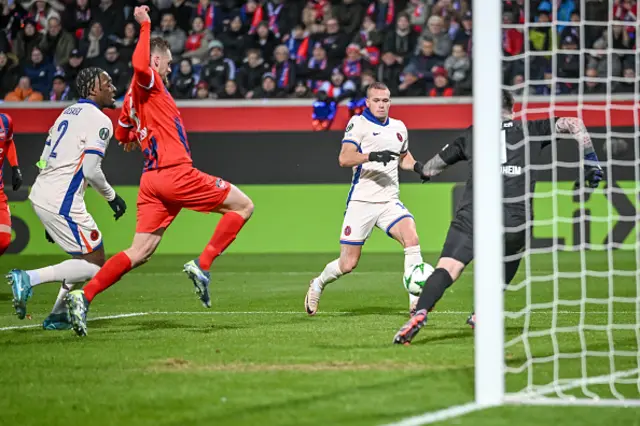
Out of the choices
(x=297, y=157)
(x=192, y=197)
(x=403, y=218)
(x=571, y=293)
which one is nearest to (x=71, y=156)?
(x=192, y=197)

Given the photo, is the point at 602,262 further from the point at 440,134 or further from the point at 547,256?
the point at 440,134

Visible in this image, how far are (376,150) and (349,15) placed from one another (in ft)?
35.6

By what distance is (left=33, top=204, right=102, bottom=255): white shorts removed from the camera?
27.9 feet

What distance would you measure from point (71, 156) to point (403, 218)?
2.94 meters

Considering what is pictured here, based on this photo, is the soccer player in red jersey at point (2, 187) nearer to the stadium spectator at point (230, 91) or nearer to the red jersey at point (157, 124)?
the red jersey at point (157, 124)

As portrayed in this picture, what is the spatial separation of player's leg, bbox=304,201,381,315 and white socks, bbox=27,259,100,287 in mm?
2012

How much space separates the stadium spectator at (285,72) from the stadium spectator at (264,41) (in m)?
0.28

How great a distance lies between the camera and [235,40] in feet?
65.3

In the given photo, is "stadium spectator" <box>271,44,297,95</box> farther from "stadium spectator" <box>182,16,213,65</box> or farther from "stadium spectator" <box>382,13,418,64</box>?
"stadium spectator" <box>382,13,418,64</box>

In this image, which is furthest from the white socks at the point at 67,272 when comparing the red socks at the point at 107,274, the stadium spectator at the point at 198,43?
the stadium spectator at the point at 198,43

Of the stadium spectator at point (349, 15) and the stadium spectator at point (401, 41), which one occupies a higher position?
the stadium spectator at point (349, 15)

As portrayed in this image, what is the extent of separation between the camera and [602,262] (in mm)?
15062

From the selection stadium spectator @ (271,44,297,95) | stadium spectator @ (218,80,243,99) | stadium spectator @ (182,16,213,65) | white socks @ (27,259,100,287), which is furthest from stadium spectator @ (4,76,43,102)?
white socks @ (27,259,100,287)

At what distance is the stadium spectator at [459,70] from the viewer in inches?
752
